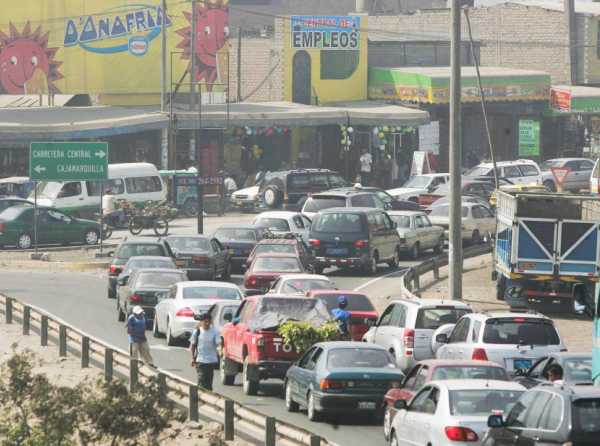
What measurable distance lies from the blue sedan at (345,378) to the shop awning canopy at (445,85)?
5245 centimetres

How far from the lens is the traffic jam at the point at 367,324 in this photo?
734 inches

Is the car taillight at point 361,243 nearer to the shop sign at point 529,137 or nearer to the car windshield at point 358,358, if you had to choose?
the car windshield at point 358,358

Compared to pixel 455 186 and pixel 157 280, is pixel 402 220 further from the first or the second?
pixel 157 280

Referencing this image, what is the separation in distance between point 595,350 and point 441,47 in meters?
65.9

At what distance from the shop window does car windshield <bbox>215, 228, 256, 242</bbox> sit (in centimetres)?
3386

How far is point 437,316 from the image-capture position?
27.9 metres

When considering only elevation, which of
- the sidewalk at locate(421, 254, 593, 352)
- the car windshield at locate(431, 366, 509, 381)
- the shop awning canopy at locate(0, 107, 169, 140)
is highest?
the shop awning canopy at locate(0, 107, 169, 140)

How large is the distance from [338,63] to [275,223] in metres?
32.6

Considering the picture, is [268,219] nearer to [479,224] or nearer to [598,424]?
[479,224]

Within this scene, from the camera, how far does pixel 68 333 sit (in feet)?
104

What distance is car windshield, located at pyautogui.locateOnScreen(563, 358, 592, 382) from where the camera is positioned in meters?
21.9

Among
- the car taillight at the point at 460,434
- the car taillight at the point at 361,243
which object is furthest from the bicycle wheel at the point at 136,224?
the car taillight at the point at 460,434

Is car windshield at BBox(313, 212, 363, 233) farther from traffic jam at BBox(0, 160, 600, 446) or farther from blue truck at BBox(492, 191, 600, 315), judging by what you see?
blue truck at BBox(492, 191, 600, 315)

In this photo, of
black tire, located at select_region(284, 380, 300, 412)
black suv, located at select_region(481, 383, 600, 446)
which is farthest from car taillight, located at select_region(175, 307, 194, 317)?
black suv, located at select_region(481, 383, 600, 446)
